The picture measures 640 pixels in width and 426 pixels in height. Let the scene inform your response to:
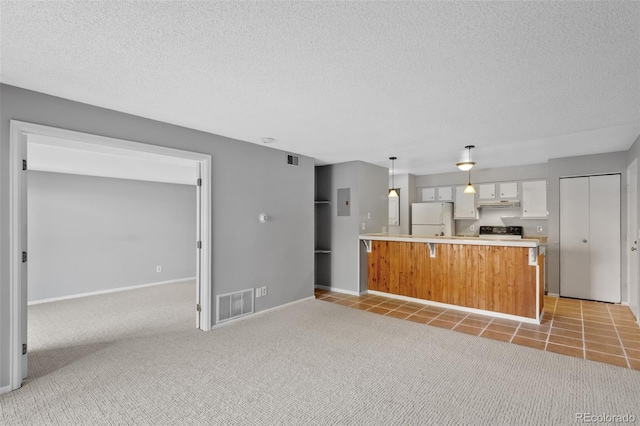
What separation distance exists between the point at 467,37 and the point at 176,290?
243 inches

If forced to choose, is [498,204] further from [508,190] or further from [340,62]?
[340,62]

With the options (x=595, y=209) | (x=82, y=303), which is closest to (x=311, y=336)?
(x=82, y=303)

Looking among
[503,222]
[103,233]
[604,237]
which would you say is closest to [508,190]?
[503,222]

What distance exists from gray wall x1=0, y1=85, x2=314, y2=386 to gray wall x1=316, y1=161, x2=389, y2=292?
791mm

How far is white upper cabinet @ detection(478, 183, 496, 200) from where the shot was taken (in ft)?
22.2

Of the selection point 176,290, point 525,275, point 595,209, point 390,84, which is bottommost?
point 176,290

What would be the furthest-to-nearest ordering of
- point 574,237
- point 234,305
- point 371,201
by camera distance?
point 371,201 < point 574,237 < point 234,305

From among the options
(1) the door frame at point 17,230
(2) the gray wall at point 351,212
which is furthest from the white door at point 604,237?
(1) the door frame at point 17,230

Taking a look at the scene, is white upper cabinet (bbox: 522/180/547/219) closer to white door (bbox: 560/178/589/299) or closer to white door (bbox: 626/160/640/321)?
white door (bbox: 560/178/589/299)

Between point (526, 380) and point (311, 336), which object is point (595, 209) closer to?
point (526, 380)

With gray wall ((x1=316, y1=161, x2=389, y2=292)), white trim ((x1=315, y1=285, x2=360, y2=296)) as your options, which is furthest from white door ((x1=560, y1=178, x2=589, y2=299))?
white trim ((x1=315, y1=285, x2=360, y2=296))

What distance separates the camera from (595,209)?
5168 mm

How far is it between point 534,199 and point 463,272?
9.31 feet

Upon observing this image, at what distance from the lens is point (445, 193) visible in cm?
743
